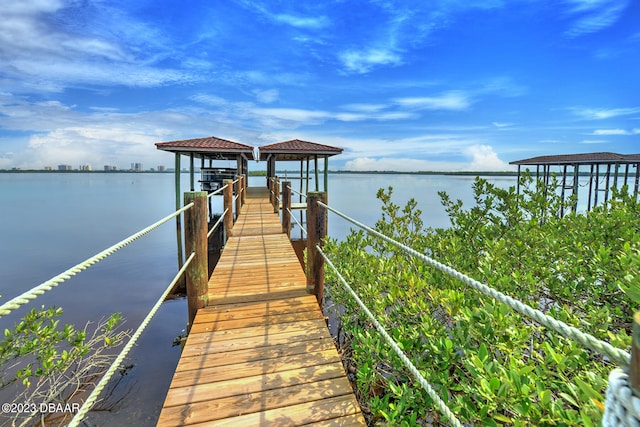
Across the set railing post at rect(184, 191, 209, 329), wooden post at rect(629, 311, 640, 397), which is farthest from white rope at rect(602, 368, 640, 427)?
railing post at rect(184, 191, 209, 329)

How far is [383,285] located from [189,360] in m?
1.64

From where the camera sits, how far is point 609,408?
0.61 meters

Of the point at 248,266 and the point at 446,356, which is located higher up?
the point at 446,356

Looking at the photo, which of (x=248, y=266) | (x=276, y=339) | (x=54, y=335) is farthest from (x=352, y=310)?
(x=54, y=335)

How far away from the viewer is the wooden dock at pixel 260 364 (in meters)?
1.83

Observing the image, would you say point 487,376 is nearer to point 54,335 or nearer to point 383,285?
point 383,285

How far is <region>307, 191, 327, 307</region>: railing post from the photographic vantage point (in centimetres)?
326

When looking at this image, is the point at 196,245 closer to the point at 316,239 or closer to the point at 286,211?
the point at 316,239

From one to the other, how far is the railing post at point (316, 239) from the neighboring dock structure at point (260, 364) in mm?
145

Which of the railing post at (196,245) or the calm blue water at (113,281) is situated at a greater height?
the railing post at (196,245)

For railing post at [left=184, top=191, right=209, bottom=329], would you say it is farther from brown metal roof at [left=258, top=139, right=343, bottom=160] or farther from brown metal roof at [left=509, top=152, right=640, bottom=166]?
brown metal roof at [left=509, top=152, right=640, bottom=166]

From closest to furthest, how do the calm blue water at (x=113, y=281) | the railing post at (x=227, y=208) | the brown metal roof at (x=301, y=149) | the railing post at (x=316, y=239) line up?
the railing post at (x=316, y=239) < the calm blue water at (x=113, y=281) < the railing post at (x=227, y=208) < the brown metal roof at (x=301, y=149)

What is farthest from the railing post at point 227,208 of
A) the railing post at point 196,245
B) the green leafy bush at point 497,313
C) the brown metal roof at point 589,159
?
the brown metal roof at point 589,159

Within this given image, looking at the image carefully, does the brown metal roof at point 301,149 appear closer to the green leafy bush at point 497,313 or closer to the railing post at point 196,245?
the green leafy bush at point 497,313
